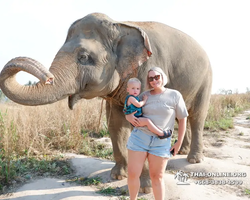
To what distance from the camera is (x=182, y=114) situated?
89.0 inches

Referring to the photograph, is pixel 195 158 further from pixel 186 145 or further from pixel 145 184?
pixel 145 184

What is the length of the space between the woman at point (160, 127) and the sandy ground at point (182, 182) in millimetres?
782

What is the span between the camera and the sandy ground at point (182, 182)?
2939 mm

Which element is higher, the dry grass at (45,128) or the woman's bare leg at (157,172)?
the woman's bare leg at (157,172)

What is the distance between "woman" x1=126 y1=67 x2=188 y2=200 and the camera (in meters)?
2.25

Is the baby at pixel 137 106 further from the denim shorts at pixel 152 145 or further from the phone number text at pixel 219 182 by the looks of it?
the phone number text at pixel 219 182

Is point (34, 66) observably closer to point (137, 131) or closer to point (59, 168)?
point (137, 131)

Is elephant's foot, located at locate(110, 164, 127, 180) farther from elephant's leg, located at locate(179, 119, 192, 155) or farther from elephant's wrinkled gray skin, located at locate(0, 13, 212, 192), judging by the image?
elephant's leg, located at locate(179, 119, 192, 155)

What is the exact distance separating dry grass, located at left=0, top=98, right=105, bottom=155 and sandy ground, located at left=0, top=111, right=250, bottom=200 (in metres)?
0.51

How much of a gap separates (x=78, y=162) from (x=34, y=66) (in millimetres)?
2023

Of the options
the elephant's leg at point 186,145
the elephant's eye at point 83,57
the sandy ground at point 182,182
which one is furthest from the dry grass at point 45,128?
the elephant's leg at point 186,145

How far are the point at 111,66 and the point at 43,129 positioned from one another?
99.9 inches

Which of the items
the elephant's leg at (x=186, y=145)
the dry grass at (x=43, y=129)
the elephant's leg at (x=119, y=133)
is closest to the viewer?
the elephant's leg at (x=119, y=133)

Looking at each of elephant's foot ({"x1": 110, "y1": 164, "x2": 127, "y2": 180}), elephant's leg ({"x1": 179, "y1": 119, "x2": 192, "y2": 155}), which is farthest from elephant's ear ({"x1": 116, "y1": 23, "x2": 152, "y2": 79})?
elephant's leg ({"x1": 179, "y1": 119, "x2": 192, "y2": 155})
